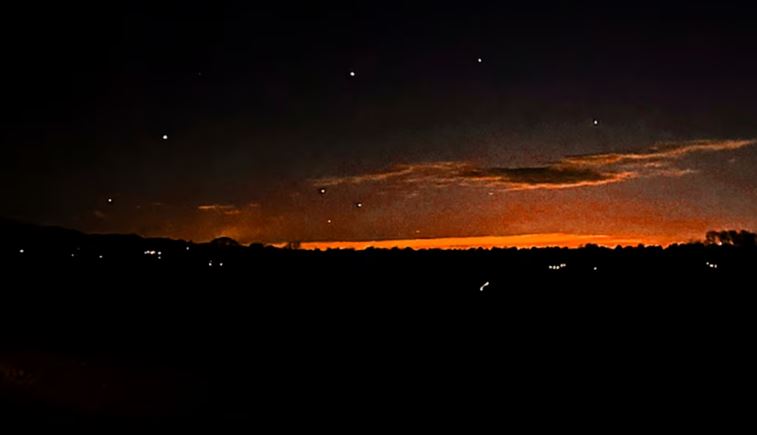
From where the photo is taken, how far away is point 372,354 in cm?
1823

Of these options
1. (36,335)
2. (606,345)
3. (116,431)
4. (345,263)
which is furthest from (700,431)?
(345,263)

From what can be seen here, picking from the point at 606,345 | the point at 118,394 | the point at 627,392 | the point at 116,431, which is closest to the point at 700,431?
the point at 627,392

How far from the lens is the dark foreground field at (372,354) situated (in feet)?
39.8

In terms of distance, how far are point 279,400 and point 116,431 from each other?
2712mm

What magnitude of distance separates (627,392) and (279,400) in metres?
4.97

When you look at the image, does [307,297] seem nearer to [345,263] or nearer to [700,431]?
[700,431]

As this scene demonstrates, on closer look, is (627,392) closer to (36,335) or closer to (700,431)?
(700,431)

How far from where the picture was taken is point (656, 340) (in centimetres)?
2169

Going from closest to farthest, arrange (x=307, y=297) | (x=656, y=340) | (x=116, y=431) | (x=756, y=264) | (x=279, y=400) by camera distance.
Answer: (x=116, y=431)
(x=279, y=400)
(x=656, y=340)
(x=307, y=297)
(x=756, y=264)

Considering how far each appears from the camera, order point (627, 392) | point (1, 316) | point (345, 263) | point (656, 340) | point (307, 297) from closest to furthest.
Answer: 1. point (627, 392)
2. point (656, 340)
3. point (1, 316)
4. point (307, 297)
5. point (345, 263)

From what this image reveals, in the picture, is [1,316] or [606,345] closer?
[606,345]

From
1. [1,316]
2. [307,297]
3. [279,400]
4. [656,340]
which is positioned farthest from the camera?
[307,297]

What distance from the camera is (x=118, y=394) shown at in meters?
13.1

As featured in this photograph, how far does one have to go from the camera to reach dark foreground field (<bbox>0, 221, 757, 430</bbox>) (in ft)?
39.8
